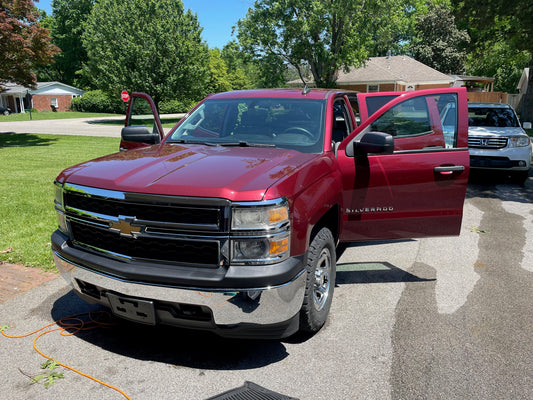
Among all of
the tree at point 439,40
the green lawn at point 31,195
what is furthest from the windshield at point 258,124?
the tree at point 439,40

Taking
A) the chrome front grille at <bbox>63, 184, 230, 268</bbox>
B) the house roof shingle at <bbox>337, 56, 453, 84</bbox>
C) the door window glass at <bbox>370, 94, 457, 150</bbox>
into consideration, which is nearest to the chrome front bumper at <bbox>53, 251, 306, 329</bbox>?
the chrome front grille at <bbox>63, 184, 230, 268</bbox>

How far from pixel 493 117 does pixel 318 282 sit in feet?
30.6

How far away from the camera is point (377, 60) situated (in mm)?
41812

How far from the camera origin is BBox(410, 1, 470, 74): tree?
4934cm

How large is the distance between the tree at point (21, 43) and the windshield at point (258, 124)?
50.3 feet

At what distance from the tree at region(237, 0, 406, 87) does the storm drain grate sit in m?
25.2

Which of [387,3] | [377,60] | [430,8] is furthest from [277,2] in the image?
[430,8]

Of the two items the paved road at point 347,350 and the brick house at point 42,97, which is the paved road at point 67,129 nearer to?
the paved road at point 347,350

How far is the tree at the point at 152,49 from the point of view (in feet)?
105

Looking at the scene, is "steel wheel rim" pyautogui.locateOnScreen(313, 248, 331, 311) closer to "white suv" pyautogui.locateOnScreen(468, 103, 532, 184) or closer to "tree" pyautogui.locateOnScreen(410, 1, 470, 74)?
"white suv" pyautogui.locateOnScreen(468, 103, 532, 184)

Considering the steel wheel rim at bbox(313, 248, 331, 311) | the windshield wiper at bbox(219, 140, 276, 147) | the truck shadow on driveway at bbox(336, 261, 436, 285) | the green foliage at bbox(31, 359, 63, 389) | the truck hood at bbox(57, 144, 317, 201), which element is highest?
the windshield wiper at bbox(219, 140, 276, 147)

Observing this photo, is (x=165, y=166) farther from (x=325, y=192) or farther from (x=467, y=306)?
(x=467, y=306)

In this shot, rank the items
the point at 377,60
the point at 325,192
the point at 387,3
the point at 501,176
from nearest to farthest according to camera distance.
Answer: the point at 325,192 → the point at 501,176 → the point at 387,3 → the point at 377,60

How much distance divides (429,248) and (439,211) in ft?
6.01
